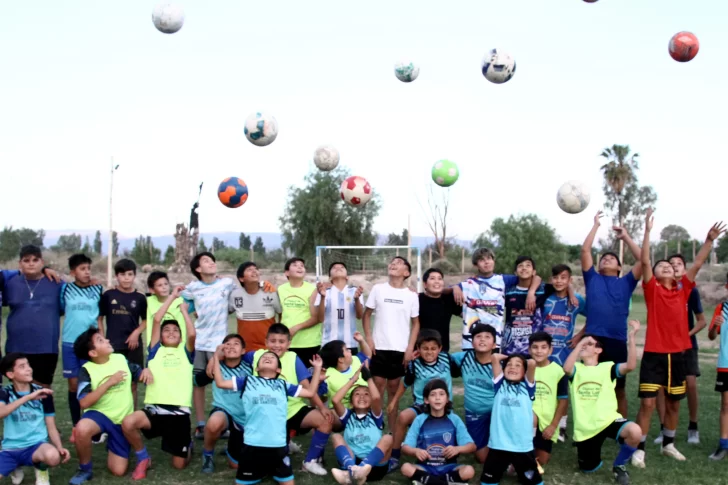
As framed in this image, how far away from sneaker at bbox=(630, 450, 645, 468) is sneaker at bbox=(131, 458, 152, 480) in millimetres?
3890

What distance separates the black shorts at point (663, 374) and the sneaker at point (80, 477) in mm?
4515

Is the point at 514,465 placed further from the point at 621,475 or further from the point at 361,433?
the point at 361,433

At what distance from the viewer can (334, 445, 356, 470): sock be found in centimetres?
535

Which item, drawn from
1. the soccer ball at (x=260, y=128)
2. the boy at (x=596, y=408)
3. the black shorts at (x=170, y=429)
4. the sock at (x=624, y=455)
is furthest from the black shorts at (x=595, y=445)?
the soccer ball at (x=260, y=128)

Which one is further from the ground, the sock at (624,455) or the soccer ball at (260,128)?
the soccer ball at (260,128)

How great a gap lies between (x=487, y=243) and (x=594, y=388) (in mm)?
34650

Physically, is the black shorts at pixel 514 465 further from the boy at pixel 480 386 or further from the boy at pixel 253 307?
the boy at pixel 253 307

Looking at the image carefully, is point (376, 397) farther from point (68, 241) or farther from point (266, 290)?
point (68, 241)

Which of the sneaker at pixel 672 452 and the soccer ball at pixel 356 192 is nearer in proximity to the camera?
the sneaker at pixel 672 452

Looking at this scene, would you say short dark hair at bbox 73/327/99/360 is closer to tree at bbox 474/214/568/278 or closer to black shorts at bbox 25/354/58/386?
black shorts at bbox 25/354/58/386

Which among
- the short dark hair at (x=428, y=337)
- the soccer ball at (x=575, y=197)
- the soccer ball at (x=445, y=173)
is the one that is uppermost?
the soccer ball at (x=445, y=173)

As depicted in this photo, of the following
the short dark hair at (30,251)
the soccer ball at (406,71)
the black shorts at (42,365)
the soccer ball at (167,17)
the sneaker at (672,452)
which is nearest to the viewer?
the sneaker at (672,452)

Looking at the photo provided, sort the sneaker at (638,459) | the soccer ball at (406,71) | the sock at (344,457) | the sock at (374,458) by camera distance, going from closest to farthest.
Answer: the sock at (374,458), the sock at (344,457), the sneaker at (638,459), the soccer ball at (406,71)

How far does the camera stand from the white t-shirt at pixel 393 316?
6.19m
